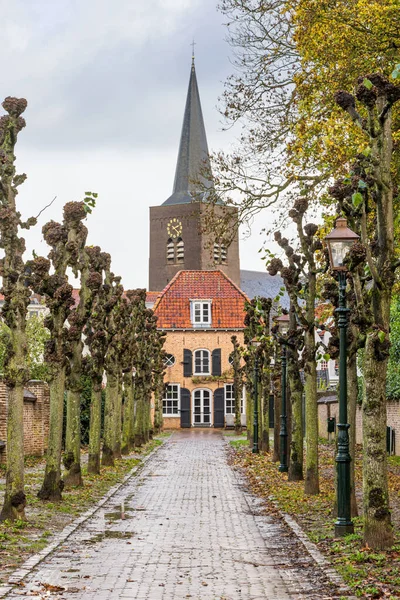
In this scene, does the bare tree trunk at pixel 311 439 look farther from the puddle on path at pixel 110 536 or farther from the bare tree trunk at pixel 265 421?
the bare tree trunk at pixel 265 421

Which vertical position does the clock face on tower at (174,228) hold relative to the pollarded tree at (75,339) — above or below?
above

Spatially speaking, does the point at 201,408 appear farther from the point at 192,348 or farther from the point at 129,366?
the point at 129,366

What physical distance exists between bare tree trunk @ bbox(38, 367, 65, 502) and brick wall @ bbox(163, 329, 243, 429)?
1837 inches

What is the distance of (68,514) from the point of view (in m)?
15.4

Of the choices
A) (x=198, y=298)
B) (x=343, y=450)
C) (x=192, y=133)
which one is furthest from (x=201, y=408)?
(x=343, y=450)

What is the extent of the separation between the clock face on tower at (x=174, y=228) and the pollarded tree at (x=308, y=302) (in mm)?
66249

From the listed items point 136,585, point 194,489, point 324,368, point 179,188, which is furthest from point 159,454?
point 179,188

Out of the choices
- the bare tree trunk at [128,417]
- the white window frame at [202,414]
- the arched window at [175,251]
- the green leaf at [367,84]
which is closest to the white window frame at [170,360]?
the white window frame at [202,414]

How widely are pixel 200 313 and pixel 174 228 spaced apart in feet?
72.7

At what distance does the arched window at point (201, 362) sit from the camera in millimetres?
64625

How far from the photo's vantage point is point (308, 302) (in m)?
19.0

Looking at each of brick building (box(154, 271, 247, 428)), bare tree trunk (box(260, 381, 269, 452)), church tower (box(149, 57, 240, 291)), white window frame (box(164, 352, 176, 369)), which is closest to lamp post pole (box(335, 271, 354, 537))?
bare tree trunk (box(260, 381, 269, 452))

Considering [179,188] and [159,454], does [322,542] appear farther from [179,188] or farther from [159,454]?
[179,188]

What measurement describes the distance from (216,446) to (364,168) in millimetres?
29722
